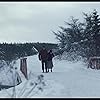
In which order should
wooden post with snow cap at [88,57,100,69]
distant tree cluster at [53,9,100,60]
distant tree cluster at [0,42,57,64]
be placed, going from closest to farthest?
wooden post with snow cap at [88,57,100,69] < distant tree cluster at [53,9,100,60] < distant tree cluster at [0,42,57,64]

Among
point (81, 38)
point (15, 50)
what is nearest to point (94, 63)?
point (81, 38)

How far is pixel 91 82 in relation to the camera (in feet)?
60.1

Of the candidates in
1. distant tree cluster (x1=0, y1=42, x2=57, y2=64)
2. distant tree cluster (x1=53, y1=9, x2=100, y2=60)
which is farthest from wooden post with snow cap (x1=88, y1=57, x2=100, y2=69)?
distant tree cluster (x1=0, y1=42, x2=57, y2=64)

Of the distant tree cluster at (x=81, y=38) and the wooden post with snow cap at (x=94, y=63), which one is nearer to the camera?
the wooden post with snow cap at (x=94, y=63)

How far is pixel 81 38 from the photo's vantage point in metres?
39.6

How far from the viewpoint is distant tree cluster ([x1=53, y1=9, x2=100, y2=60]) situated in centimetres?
3588

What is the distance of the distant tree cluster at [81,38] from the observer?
1412 inches

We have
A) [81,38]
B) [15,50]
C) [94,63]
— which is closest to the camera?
[94,63]

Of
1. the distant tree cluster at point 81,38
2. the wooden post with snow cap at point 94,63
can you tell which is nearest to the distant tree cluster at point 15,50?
the distant tree cluster at point 81,38

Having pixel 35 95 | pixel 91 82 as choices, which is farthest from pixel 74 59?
pixel 35 95

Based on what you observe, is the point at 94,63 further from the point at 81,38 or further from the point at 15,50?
the point at 15,50

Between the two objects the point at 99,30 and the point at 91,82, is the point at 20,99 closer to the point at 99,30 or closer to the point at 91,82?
the point at 91,82

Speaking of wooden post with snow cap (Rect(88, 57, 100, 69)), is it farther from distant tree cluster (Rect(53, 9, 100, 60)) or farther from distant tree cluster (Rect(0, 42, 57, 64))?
distant tree cluster (Rect(0, 42, 57, 64))

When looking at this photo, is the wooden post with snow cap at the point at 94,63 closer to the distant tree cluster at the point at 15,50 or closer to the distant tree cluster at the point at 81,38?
the distant tree cluster at the point at 81,38
